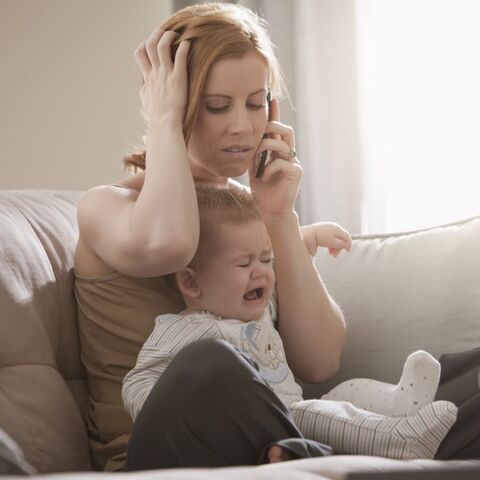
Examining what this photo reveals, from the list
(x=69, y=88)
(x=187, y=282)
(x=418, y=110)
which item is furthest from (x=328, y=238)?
(x=69, y=88)

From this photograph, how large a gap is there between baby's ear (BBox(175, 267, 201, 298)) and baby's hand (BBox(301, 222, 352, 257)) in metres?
0.35

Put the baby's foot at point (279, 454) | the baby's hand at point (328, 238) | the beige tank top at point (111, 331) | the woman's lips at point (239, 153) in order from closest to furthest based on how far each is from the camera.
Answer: the baby's foot at point (279, 454) < the beige tank top at point (111, 331) < the woman's lips at point (239, 153) < the baby's hand at point (328, 238)

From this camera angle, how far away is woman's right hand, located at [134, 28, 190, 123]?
1693 millimetres

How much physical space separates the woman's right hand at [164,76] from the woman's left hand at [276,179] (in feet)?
0.69

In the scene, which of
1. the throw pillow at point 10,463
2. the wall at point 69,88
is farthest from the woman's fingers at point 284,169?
the wall at point 69,88

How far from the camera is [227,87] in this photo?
172 cm

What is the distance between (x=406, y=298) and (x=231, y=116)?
1.68 ft

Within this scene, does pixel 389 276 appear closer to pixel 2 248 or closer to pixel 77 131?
pixel 2 248

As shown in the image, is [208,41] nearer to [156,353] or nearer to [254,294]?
[254,294]

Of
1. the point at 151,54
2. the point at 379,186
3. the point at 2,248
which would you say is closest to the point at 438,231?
the point at 151,54

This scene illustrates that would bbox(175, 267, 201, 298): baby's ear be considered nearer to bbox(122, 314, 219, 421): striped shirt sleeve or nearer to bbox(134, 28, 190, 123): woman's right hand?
bbox(122, 314, 219, 421): striped shirt sleeve

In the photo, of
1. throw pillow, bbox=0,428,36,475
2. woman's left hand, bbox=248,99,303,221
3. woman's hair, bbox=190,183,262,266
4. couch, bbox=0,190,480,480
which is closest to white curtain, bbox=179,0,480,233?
couch, bbox=0,190,480,480

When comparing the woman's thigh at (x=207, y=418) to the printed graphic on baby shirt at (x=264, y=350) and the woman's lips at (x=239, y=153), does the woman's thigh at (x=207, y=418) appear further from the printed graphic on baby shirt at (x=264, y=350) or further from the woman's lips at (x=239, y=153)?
the woman's lips at (x=239, y=153)

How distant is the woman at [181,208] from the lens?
1606 mm
